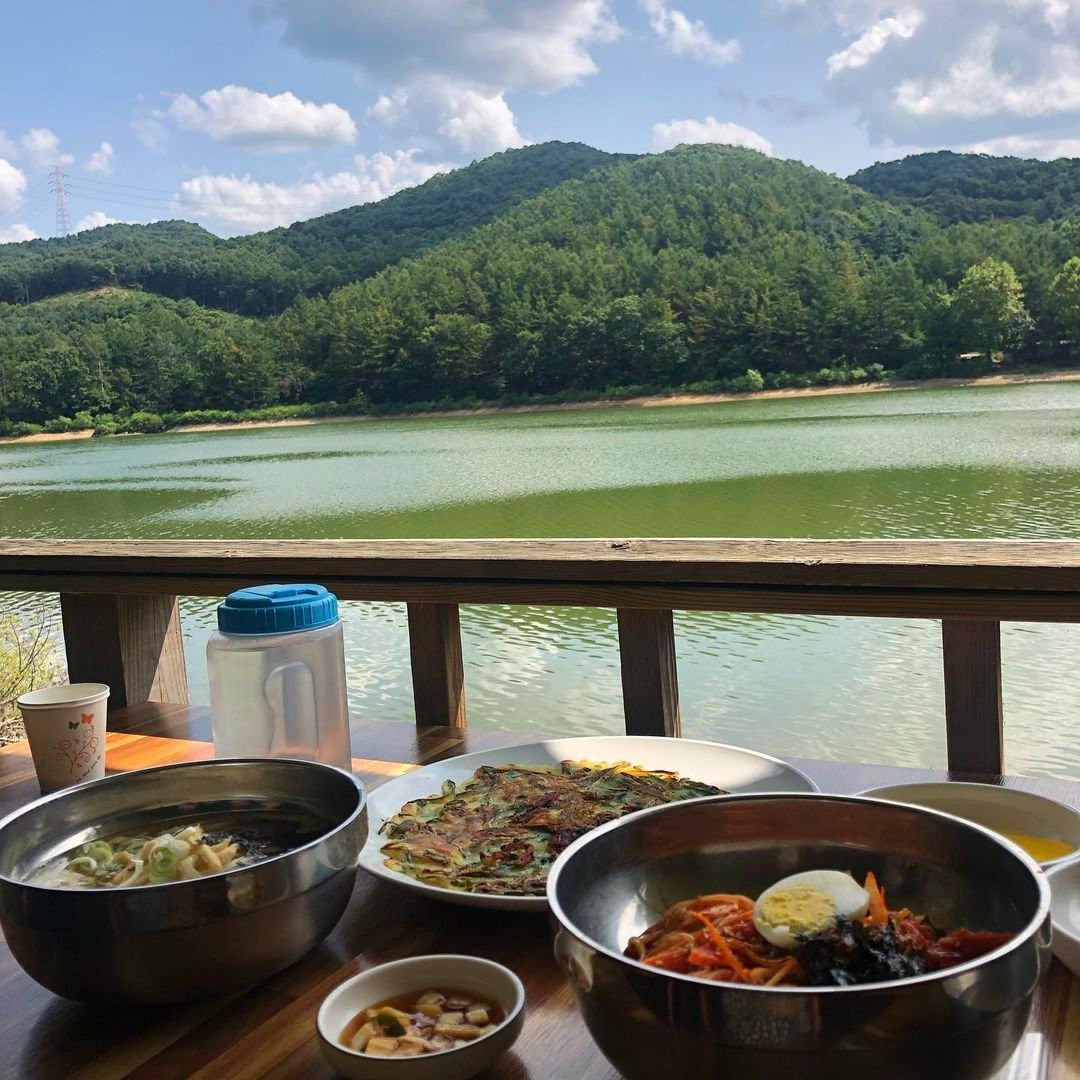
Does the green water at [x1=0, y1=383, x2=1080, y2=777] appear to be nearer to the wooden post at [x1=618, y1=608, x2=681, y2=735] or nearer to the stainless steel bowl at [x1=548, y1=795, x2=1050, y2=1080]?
the wooden post at [x1=618, y1=608, x2=681, y2=735]

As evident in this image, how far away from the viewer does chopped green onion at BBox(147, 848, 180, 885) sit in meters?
0.67

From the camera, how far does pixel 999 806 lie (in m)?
0.81

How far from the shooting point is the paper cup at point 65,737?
107cm

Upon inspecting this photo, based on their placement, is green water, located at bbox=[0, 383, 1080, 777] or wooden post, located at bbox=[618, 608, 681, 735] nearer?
wooden post, located at bbox=[618, 608, 681, 735]

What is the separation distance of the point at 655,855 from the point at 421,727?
2.40 feet

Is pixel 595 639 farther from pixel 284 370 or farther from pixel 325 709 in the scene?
pixel 284 370

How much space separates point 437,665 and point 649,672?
268 mm

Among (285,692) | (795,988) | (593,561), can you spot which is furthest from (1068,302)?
(795,988)

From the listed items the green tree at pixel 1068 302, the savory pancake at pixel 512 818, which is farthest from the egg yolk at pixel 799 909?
the green tree at pixel 1068 302

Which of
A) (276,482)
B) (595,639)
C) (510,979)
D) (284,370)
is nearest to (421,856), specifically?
(510,979)

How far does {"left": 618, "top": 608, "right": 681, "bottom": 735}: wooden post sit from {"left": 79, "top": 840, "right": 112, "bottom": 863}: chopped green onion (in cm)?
68

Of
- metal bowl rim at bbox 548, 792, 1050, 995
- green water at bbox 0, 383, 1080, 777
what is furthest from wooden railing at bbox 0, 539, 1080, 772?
green water at bbox 0, 383, 1080, 777

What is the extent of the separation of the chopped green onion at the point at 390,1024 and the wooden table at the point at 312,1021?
4 cm

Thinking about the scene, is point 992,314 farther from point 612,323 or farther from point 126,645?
point 126,645
